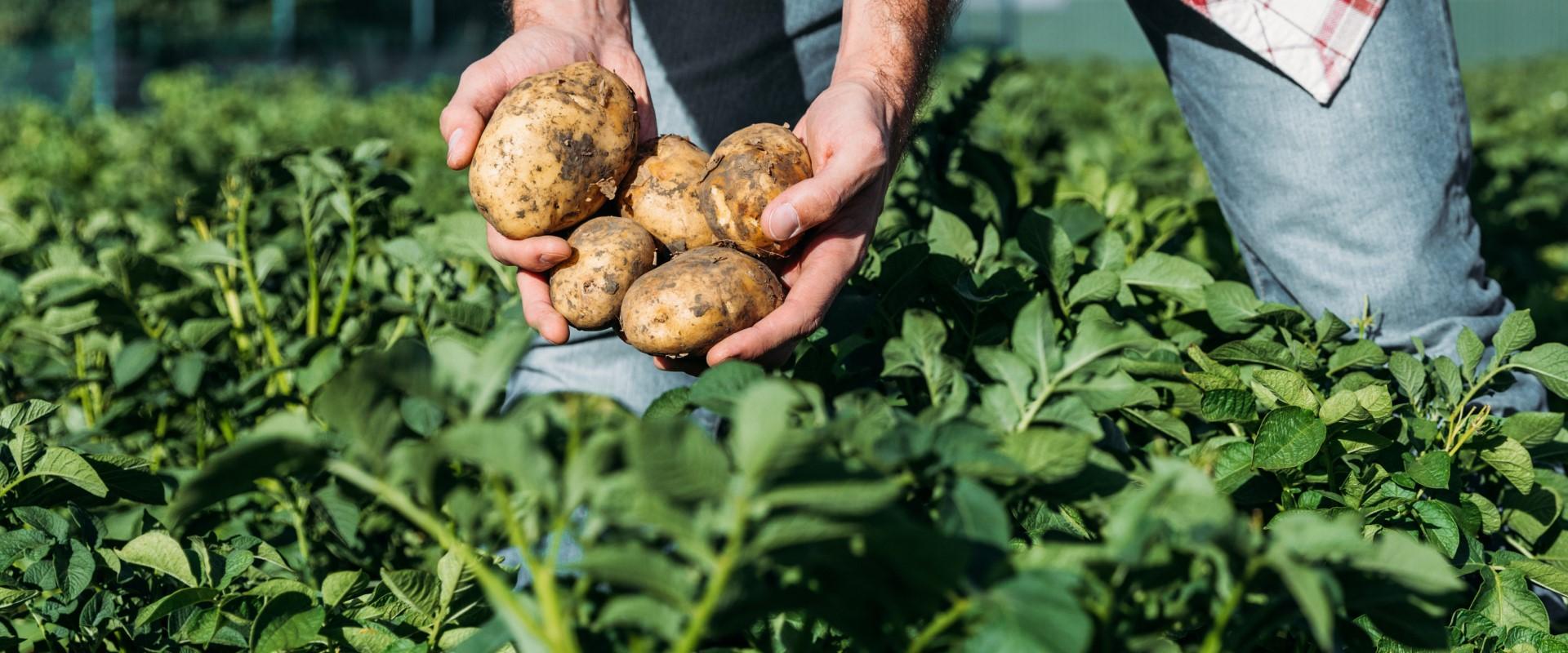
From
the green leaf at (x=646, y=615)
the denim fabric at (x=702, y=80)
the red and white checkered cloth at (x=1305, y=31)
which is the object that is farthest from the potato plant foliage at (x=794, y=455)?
the red and white checkered cloth at (x=1305, y=31)

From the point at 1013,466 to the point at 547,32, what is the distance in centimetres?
156

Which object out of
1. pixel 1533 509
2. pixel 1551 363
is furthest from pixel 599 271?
pixel 1533 509

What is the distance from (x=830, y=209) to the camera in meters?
1.72

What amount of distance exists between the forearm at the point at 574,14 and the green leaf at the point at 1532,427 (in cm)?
170

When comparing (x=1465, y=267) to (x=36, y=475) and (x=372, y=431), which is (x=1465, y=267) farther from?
(x=36, y=475)

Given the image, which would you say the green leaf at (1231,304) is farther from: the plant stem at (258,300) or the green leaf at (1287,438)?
the plant stem at (258,300)

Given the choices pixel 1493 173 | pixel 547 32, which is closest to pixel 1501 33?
pixel 1493 173

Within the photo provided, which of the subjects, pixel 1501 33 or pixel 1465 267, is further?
pixel 1501 33

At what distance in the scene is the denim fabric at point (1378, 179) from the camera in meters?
2.13

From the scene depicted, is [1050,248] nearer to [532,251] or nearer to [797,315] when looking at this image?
[797,315]

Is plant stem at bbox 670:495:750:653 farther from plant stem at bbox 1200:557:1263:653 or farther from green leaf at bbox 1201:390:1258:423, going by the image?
green leaf at bbox 1201:390:1258:423

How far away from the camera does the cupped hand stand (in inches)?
66.6

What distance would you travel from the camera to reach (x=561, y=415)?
3.02 ft

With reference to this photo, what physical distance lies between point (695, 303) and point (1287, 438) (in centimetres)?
83
